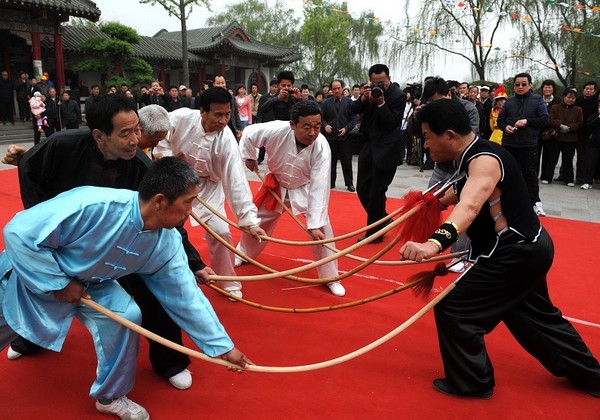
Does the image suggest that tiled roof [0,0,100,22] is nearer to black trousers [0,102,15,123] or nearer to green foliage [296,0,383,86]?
black trousers [0,102,15,123]

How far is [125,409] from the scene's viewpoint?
2.13 m

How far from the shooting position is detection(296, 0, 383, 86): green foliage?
28.3m

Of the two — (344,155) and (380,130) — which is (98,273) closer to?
(380,130)

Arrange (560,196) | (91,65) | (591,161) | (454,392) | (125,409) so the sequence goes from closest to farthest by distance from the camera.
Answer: (125,409) < (454,392) < (560,196) < (591,161) < (91,65)

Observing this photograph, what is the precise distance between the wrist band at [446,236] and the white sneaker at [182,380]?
1.33 meters

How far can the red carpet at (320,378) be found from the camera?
224 centimetres

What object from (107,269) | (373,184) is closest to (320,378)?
(107,269)

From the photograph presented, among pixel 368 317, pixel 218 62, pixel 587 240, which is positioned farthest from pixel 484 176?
pixel 218 62

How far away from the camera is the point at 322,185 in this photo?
12.0 feet

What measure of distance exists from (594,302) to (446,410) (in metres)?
1.95

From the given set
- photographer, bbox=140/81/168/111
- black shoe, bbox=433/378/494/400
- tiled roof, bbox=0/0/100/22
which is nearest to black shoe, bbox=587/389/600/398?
black shoe, bbox=433/378/494/400

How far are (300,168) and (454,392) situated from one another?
6.50 ft

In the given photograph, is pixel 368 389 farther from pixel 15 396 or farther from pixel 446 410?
pixel 15 396

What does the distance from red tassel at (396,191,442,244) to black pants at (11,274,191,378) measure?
4.09 ft
